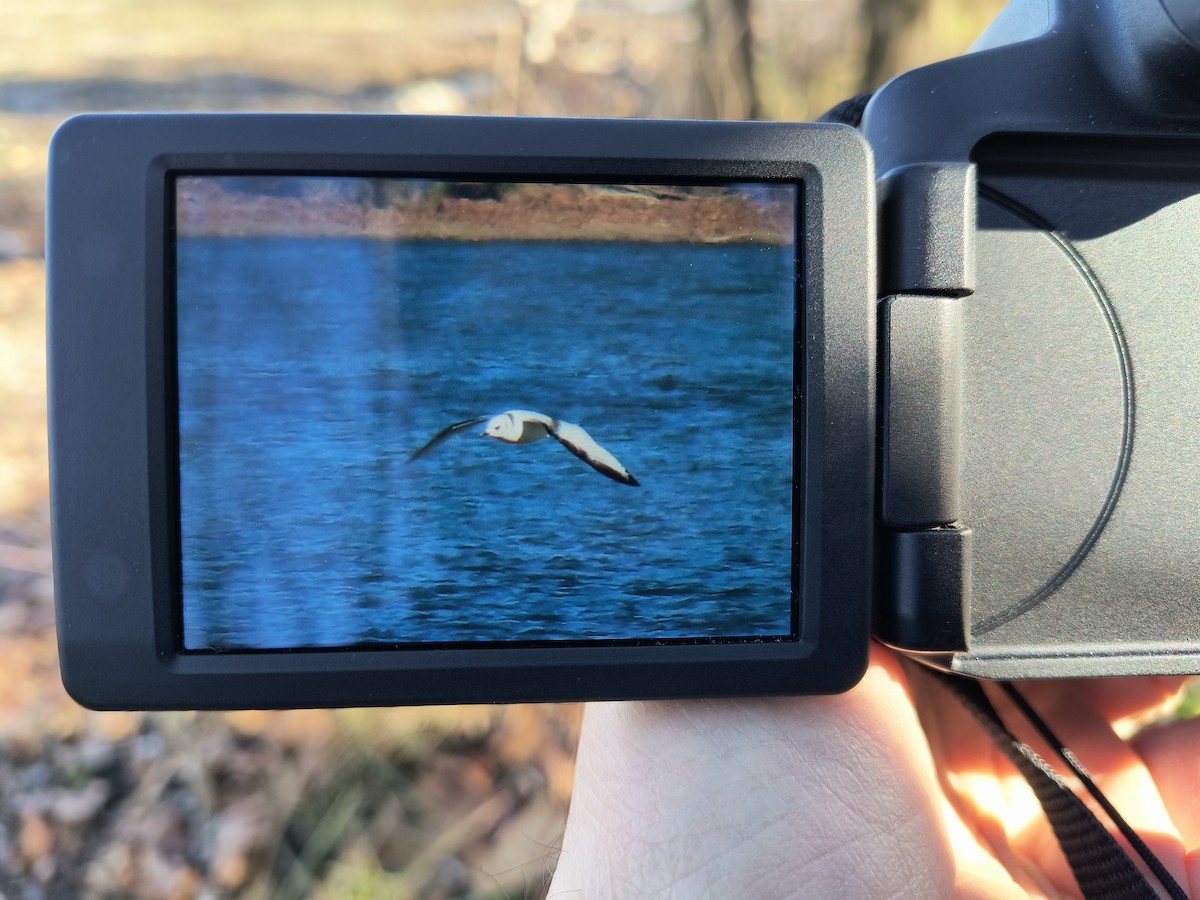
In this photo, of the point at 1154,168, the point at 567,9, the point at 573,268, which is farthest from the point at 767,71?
the point at 573,268

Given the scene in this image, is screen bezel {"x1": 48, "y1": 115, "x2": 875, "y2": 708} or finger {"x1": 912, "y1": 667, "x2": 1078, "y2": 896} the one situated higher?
screen bezel {"x1": 48, "y1": 115, "x2": 875, "y2": 708}

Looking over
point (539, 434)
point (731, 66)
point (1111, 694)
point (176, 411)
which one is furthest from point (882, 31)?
point (176, 411)

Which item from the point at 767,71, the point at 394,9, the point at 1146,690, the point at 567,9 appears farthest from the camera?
the point at 394,9

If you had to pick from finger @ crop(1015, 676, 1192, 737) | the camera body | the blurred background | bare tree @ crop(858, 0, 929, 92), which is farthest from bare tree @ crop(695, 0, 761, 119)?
finger @ crop(1015, 676, 1192, 737)

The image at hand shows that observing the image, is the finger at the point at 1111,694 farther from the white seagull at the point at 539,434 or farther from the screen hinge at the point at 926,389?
the white seagull at the point at 539,434

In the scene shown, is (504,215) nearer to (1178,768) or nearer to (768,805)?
(768,805)

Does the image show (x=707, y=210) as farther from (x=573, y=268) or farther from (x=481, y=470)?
(x=481, y=470)

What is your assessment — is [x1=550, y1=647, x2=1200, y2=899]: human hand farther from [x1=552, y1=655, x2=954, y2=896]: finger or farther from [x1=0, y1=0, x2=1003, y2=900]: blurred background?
[x1=0, y1=0, x2=1003, y2=900]: blurred background

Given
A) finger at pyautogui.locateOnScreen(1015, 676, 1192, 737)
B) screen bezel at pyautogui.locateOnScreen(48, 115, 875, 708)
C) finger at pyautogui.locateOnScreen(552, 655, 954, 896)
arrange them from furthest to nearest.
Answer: finger at pyautogui.locateOnScreen(1015, 676, 1192, 737)
finger at pyautogui.locateOnScreen(552, 655, 954, 896)
screen bezel at pyautogui.locateOnScreen(48, 115, 875, 708)
